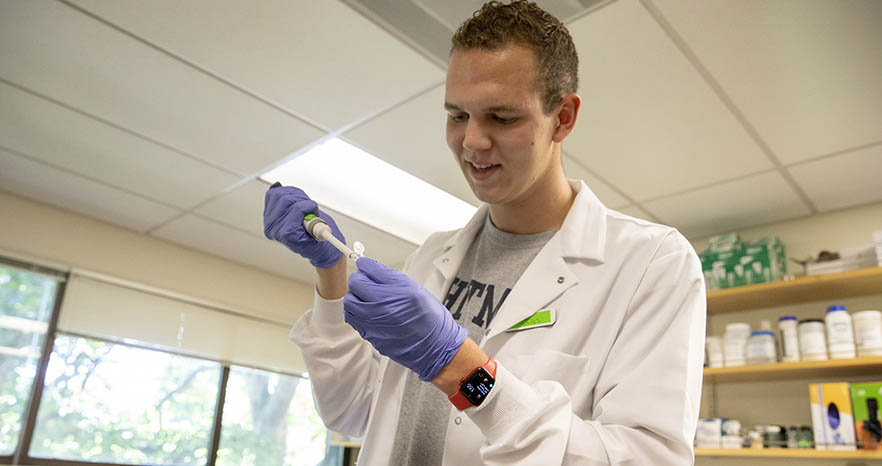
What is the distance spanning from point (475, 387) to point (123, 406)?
3356 millimetres

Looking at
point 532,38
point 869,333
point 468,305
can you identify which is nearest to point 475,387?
point 468,305

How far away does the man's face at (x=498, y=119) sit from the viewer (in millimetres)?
975

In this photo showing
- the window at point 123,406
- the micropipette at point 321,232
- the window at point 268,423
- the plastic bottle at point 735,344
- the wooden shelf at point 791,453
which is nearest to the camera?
the micropipette at point 321,232

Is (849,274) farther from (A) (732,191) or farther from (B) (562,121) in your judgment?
(B) (562,121)

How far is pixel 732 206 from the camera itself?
2949mm

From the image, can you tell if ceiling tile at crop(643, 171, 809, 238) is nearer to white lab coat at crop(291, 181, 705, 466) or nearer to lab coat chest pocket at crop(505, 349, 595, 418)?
white lab coat at crop(291, 181, 705, 466)

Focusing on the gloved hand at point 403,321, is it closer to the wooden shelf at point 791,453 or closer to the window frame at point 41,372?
the wooden shelf at point 791,453

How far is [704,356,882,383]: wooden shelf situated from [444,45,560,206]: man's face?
205cm

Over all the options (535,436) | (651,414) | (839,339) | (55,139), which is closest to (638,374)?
(651,414)

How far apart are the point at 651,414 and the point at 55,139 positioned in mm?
2833

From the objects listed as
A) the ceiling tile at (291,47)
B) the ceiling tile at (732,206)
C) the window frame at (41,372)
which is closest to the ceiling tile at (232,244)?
the window frame at (41,372)

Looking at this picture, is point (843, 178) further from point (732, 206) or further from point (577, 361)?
point (577, 361)

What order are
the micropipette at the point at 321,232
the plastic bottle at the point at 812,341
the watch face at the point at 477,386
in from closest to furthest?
Result: the watch face at the point at 477,386
the micropipette at the point at 321,232
the plastic bottle at the point at 812,341

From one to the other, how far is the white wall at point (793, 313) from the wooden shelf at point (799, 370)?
0.06m
